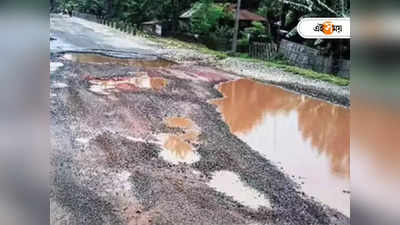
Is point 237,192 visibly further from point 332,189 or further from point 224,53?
point 224,53

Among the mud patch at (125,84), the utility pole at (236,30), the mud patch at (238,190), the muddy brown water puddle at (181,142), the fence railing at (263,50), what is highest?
the utility pole at (236,30)

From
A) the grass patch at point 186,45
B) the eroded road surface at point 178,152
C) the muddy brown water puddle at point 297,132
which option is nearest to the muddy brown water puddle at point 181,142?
the eroded road surface at point 178,152

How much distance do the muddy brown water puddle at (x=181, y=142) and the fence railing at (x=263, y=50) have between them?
0.29m

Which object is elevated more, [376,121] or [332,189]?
[376,121]

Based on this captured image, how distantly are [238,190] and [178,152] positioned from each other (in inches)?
7.9

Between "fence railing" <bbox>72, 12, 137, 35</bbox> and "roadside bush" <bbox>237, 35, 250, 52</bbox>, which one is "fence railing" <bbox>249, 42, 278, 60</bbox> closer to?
"roadside bush" <bbox>237, 35, 250, 52</bbox>

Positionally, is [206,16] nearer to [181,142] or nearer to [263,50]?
[263,50]

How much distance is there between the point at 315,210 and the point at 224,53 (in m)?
0.54

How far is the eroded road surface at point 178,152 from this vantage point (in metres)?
1.20

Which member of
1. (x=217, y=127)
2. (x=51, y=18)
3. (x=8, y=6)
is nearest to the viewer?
(x=8, y=6)

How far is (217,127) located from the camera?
1.31 metres

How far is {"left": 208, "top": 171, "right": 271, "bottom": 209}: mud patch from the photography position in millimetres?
1231

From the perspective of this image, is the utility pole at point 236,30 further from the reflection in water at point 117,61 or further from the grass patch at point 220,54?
the reflection in water at point 117,61

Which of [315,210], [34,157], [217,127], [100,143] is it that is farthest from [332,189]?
[34,157]
